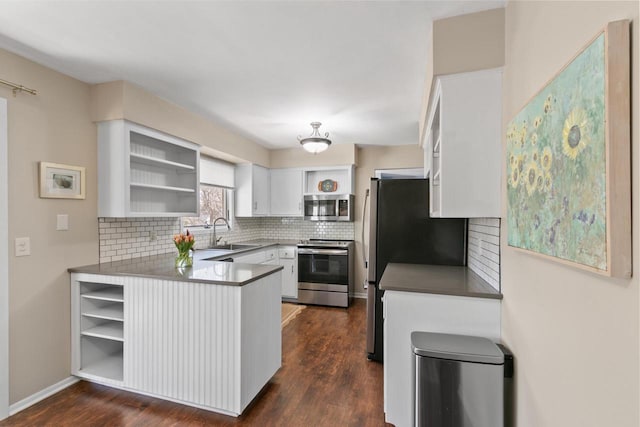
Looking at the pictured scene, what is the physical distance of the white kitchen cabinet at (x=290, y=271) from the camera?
465cm

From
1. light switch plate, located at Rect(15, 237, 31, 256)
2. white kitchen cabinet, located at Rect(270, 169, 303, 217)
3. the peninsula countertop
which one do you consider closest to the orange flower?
the peninsula countertop

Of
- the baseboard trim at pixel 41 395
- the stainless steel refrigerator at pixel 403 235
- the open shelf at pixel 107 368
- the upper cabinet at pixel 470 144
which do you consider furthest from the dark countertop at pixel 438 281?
the baseboard trim at pixel 41 395

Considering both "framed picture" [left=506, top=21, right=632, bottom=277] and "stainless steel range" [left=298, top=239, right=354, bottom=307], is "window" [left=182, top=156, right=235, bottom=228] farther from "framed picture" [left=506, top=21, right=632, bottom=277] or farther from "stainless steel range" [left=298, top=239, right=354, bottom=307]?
"framed picture" [left=506, top=21, right=632, bottom=277]

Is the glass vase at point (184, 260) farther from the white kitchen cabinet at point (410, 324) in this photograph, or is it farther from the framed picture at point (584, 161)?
the framed picture at point (584, 161)

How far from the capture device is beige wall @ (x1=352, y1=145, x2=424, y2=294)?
4789 mm

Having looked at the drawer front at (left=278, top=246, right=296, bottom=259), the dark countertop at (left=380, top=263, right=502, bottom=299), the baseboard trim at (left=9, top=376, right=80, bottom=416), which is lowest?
the baseboard trim at (left=9, top=376, right=80, bottom=416)

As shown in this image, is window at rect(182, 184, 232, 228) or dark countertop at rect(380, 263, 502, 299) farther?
window at rect(182, 184, 232, 228)

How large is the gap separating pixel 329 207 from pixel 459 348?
347cm

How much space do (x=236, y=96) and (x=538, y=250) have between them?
2.66 meters

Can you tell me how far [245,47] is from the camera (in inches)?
79.2

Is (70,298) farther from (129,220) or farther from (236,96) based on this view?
(236,96)

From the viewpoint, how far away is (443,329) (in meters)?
1.76

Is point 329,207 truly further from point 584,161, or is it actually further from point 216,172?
point 584,161

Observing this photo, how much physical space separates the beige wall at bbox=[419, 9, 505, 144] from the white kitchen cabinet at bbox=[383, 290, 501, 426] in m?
1.32
